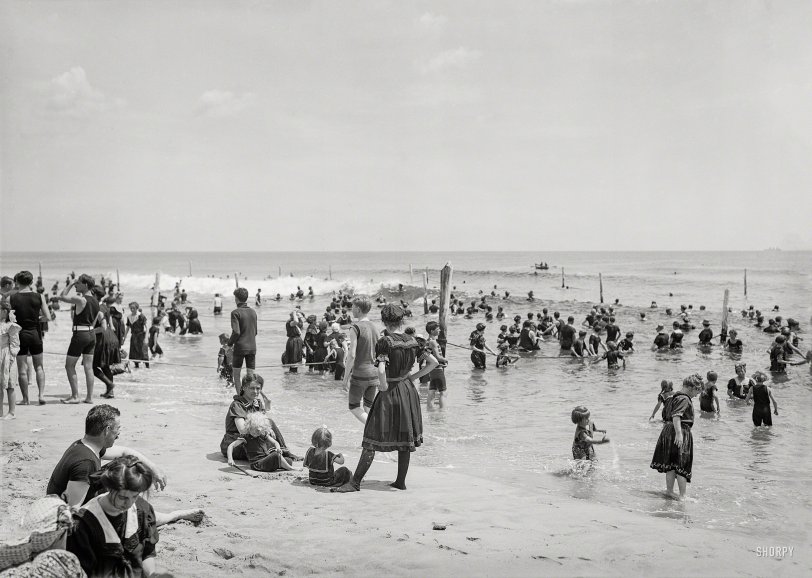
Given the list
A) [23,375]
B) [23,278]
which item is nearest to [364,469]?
[23,278]

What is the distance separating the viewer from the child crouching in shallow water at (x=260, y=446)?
6762mm

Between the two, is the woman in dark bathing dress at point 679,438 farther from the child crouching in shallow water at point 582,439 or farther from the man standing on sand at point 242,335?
the man standing on sand at point 242,335

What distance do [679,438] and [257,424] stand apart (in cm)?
455

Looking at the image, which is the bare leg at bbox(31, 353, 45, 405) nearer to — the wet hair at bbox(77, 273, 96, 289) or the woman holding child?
the wet hair at bbox(77, 273, 96, 289)

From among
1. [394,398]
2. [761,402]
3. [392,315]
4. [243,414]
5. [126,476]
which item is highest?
[392,315]

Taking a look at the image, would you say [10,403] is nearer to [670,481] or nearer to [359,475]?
[359,475]

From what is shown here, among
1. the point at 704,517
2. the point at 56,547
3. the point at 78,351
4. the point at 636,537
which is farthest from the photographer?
the point at 78,351

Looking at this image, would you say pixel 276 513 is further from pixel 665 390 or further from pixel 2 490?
pixel 665 390

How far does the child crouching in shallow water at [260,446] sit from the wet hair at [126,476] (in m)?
3.48

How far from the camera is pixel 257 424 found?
6867 mm

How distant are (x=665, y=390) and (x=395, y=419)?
479 cm

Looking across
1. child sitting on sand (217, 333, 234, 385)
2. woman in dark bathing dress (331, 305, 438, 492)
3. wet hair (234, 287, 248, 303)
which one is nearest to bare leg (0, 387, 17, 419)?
wet hair (234, 287, 248, 303)

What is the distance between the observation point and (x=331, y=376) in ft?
53.1

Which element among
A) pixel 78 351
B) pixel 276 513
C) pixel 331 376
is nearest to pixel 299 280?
pixel 331 376
